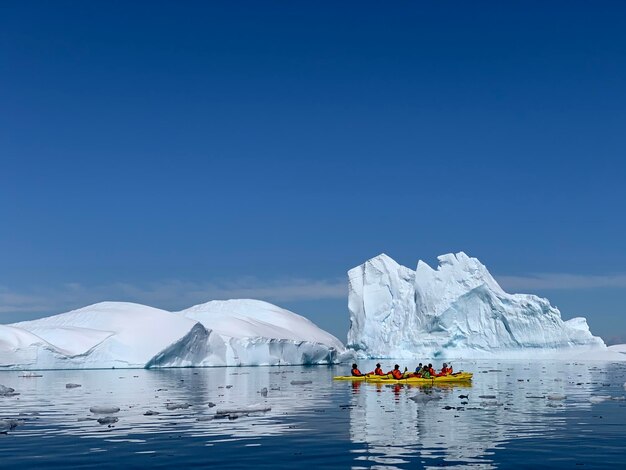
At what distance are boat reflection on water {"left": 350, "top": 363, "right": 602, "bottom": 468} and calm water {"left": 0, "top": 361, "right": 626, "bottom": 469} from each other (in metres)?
0.03

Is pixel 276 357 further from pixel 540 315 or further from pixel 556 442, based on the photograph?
pixel 556 442

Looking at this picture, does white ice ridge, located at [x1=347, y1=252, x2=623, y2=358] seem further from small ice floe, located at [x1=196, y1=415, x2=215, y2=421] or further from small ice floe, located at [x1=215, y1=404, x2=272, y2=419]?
small ice floe, located at [x1=196, y1=415, x2=215, y2=421]

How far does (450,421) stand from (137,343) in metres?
46.1

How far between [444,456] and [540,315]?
6566 cm

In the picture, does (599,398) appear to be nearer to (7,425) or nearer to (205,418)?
(205,418)

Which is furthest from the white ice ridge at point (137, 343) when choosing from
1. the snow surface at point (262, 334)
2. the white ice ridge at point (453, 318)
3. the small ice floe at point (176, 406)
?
the small ice floe at point (176, 406)

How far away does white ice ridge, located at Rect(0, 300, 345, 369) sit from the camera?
56.0 metres

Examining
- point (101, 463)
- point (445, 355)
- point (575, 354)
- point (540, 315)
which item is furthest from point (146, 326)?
point (101, 463)

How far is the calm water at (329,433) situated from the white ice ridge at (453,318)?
158ft

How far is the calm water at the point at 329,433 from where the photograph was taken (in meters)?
12.7

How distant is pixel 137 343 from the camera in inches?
2362

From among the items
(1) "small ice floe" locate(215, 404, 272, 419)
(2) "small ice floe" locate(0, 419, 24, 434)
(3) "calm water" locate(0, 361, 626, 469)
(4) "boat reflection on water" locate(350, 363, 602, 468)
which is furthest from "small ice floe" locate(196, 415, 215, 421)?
(2) "small ice floe" locate(0, 419, 24, 434)

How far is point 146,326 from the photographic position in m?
62.6

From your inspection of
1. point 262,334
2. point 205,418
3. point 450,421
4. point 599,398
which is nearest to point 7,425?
point 205,418
